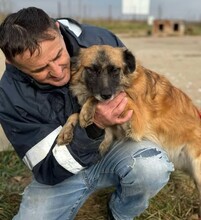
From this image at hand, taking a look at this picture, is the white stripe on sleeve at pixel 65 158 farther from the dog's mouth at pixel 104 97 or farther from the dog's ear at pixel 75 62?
the dog's ear at pixel 75 62

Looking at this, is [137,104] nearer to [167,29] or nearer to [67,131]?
[67,131]

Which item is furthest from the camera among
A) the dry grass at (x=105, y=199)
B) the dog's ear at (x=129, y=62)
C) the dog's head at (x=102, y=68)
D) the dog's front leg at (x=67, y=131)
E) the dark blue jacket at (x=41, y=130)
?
the dry grass at (x=105, y=199)

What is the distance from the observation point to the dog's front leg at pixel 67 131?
2934 mm

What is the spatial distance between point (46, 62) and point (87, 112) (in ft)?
1.56

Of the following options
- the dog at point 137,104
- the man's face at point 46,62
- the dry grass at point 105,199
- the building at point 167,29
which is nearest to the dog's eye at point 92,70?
the dog at point 137,104

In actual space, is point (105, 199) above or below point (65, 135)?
below

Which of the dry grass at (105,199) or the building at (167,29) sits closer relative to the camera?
the dry grass at (105,199)

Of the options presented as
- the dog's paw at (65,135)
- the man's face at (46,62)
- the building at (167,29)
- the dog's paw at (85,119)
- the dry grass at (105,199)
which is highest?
the man's face at (46,62)

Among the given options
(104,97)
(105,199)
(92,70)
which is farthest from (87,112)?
(105,199)

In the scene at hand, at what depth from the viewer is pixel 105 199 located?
3760mm

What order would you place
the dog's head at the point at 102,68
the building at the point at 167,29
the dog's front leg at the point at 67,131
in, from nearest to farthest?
the dog's front leg at the point at 67,131 → the dog's head at the point at 102,68 → the building at the point at 167,29

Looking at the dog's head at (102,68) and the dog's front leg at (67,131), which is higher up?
the dog's head at (102,68)

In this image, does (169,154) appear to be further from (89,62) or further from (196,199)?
(89,62)

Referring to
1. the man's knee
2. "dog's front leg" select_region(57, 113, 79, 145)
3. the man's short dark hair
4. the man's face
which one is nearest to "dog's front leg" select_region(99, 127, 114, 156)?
the man's knee
